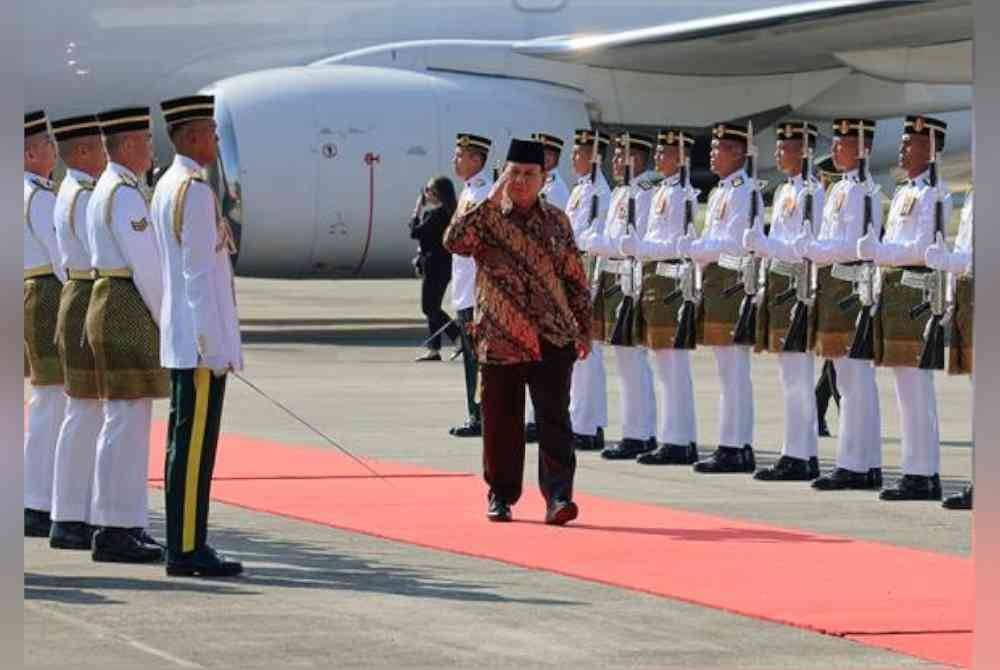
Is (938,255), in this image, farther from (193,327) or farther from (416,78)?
(416,78)

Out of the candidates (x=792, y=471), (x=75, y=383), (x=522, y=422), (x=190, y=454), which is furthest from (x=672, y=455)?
(x=190, y=454)

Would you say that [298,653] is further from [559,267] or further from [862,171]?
[862,171]

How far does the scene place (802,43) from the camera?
21891 millimetres

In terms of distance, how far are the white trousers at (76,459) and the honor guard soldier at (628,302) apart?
163 inches

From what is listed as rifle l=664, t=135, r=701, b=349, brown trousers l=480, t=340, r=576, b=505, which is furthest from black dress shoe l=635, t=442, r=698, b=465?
brown trousers l=480, t=340, r=576, b=505

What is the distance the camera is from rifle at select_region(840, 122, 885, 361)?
10867 millimetres

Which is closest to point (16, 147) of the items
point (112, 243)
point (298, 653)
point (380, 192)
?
point (298, 653)

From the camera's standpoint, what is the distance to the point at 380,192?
20.4 meters

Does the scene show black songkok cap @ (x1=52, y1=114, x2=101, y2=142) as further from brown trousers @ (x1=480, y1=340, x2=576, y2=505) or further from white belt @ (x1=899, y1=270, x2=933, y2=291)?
white belt @ (x1=899, y1=270, x2=933, y2=291)

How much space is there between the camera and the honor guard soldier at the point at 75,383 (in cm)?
877

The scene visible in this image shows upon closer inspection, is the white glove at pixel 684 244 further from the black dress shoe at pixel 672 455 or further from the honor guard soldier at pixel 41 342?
the honor guard soldier at pixel 41 342

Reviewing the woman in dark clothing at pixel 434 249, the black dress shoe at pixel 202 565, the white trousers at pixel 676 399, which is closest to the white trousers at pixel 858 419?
the white trousers at pixel 676 399

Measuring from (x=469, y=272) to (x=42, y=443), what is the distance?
4015 millimetres

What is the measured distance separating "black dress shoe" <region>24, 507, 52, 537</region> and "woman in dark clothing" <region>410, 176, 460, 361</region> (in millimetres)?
7884
